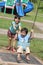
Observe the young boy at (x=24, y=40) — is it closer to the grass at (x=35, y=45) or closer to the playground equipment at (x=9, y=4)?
the grass at (x=35, y=45)

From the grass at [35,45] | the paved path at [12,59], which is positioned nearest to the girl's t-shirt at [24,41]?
the paved path at [12,59]

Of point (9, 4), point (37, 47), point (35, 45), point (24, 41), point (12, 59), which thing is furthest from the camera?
point (9, 4)

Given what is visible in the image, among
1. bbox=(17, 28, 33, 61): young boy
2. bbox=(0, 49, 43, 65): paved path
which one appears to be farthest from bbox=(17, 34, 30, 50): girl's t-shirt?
bbox=(0, 49, 43, 65): paved path

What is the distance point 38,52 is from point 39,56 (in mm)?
592

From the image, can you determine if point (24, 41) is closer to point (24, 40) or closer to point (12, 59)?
point (24, 40)

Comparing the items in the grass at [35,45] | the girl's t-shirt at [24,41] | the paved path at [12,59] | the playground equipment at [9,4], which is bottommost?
the playground equipment at [9,4]

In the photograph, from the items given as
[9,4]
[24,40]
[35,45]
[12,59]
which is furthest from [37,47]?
[9,4]

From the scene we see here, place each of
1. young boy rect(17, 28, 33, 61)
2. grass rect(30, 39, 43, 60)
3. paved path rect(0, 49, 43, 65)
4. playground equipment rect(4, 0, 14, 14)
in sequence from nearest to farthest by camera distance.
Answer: paved path rect(0, 49, 43, 65) < young boy rect(17, 28, 33, 61) < grass rect(30, 39, 43, 60) < playground equipment rect(4, 0, 14, 14)

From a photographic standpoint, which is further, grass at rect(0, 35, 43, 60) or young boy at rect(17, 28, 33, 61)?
grass at rect(0, 35, 43, 60)

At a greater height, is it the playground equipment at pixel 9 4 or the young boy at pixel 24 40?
the young boy at pixel 24 40

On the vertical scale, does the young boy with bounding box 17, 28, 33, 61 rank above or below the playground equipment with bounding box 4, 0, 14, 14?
above

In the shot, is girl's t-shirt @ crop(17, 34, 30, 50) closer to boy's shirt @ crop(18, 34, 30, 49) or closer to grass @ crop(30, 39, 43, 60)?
boy's shirt @ crop(18, 34, 30, 49)

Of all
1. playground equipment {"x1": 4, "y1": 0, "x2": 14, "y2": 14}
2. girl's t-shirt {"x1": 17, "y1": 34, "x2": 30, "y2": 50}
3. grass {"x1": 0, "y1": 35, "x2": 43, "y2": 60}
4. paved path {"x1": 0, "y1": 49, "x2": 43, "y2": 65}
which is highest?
girl's t-shirt {"x1": 17, "y1": 34, "x2": 30, "y2": 50}

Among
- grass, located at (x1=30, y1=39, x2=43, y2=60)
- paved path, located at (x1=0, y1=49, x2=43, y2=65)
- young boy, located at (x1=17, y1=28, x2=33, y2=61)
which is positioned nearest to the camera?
paved path, located at (x1=0, y1=49, x2=43, y2=65)
